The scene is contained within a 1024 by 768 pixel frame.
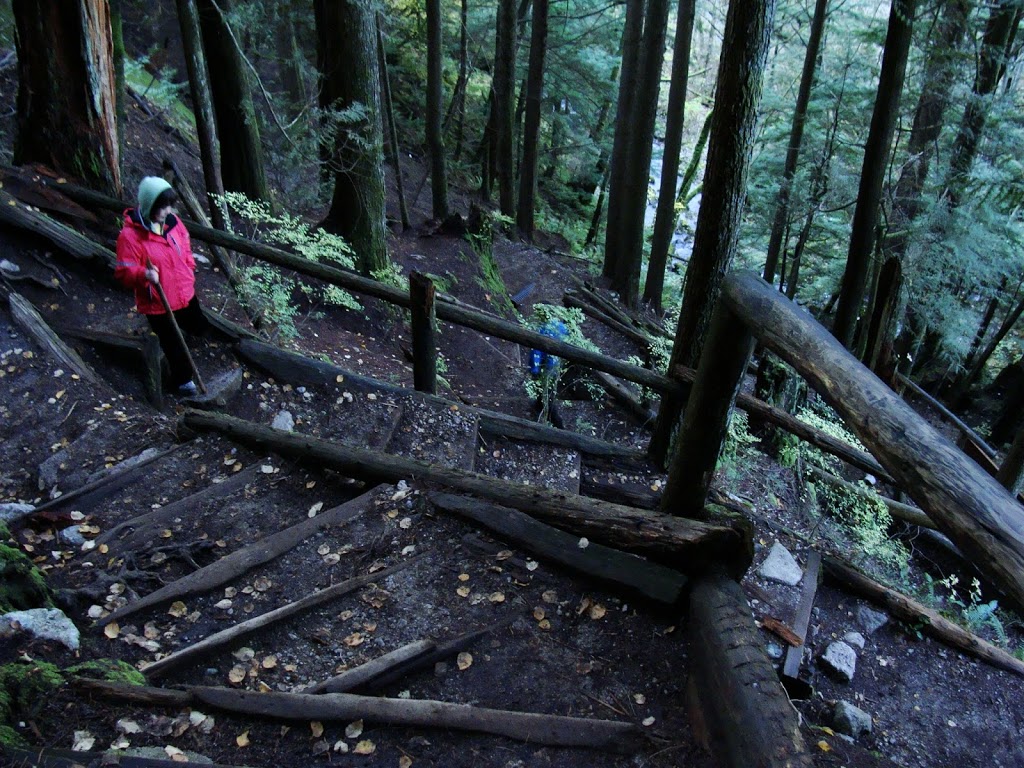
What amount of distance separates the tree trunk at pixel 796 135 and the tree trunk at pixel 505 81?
256 inches

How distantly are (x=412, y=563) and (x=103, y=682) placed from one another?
56.9 inches

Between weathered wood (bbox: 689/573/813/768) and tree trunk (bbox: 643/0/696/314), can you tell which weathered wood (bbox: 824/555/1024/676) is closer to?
weathered wood (bbox: 689/573/813/768)

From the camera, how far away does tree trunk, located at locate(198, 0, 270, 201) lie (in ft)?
29.3

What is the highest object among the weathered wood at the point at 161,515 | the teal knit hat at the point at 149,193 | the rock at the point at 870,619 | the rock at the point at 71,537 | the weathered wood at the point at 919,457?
the weathered wood at the point at 919,457

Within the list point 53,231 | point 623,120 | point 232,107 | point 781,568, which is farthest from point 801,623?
point 623,120

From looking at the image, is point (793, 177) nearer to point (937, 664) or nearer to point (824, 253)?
point (824, 253)

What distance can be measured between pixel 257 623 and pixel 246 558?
0.57 meters

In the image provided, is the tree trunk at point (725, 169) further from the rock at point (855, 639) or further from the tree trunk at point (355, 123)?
the tree trunk at point (355, 123)

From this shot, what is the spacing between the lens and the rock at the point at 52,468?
4.24 meters

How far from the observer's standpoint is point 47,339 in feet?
17.3

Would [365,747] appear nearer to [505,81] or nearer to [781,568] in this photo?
[781,568]

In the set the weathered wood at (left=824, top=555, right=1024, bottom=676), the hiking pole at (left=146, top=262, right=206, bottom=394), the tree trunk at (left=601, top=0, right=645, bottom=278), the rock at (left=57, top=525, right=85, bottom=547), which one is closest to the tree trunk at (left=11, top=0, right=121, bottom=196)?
the hiking pole at (left=146, top=262, right=206, bottom=394)

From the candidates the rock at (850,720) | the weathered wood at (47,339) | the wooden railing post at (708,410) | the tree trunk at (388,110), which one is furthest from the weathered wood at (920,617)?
the tree trunk at (388,110)

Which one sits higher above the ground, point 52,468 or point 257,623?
point 257,623
